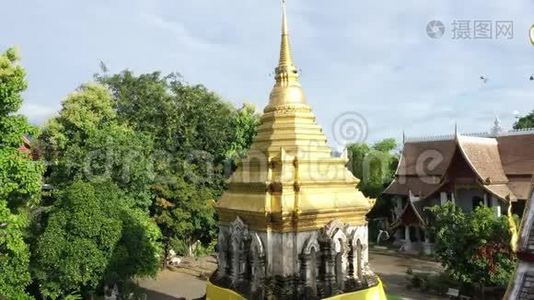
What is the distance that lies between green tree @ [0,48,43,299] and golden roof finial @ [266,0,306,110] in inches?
282

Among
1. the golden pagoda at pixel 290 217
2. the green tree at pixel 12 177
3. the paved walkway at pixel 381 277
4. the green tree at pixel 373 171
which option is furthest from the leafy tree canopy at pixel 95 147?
the green tree at pixel 373 171

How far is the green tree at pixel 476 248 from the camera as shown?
16.7 meters

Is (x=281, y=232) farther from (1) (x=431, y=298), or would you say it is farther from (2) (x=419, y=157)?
(2) (x=419, y=157)

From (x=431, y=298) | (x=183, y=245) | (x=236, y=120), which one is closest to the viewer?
(x=431, y=298)

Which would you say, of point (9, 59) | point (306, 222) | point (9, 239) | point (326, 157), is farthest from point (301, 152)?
point (9, 59)

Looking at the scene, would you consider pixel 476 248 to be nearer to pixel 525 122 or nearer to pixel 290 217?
pixel 290 217

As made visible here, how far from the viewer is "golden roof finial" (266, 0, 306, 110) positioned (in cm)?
1156

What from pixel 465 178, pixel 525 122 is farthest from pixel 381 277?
pixel 525 122

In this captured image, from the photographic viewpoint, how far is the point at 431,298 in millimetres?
19406

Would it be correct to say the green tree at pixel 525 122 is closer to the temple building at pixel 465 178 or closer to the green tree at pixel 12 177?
the temple building at pixel 465 178

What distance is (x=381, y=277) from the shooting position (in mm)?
22750

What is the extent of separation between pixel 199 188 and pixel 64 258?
11.7 metres

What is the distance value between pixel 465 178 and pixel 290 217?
1778 centimetres

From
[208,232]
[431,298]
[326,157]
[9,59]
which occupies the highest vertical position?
[9,59]
